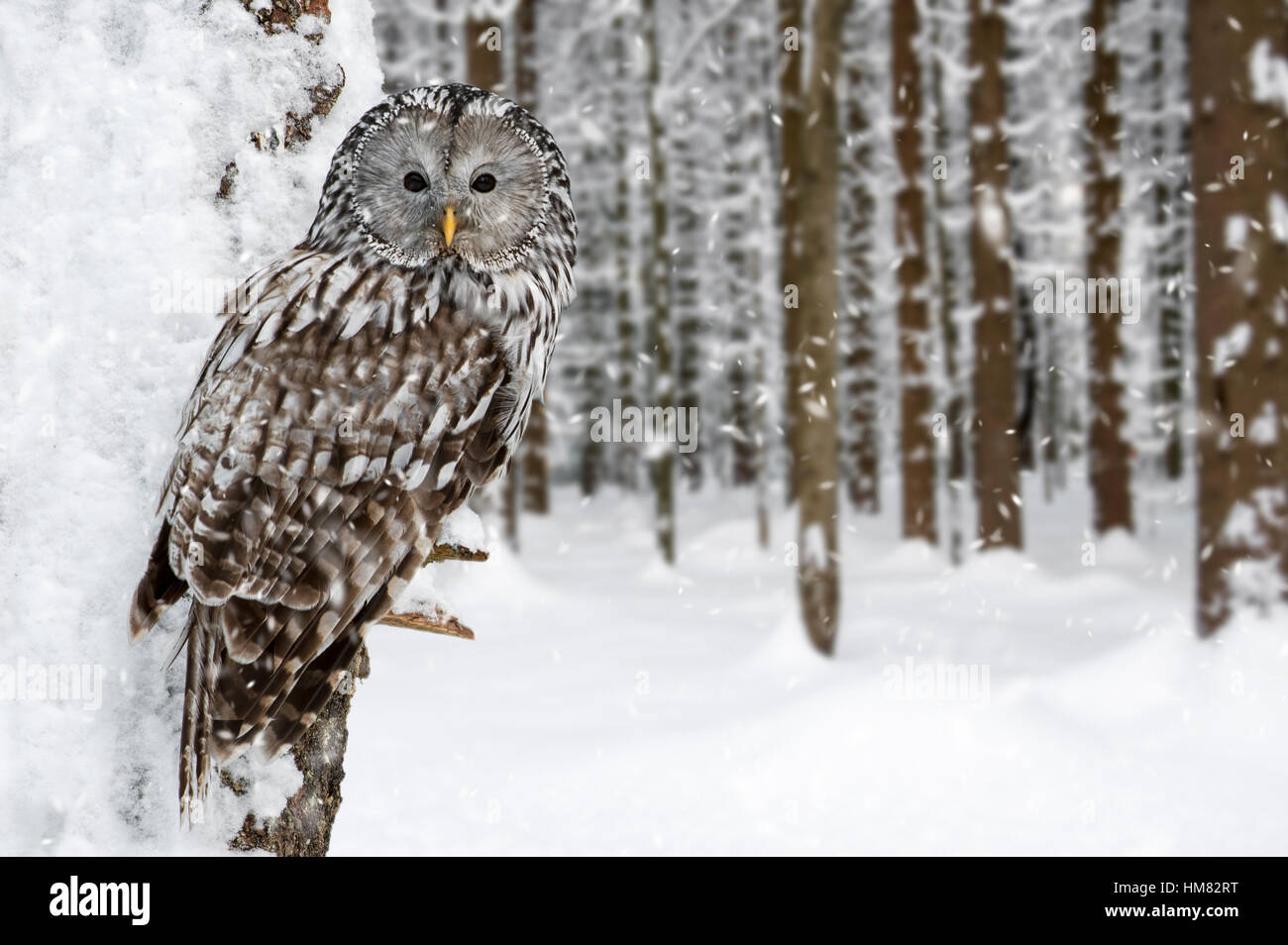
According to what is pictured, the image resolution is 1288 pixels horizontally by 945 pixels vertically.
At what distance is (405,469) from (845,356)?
1835 cm

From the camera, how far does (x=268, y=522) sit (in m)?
2.17

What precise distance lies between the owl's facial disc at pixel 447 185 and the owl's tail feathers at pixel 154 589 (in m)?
0.86

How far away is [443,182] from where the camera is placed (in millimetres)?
2232

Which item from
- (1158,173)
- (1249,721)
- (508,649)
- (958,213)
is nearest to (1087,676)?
(1249,721)

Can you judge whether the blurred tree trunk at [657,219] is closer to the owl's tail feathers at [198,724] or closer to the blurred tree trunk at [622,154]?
the blurred tree trunk at [622,154]

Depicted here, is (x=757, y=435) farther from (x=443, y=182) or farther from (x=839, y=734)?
(x=443, y=182)

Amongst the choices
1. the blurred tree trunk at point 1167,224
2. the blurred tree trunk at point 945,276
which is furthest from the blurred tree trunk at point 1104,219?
the blurred tree trunk at point 1167,224

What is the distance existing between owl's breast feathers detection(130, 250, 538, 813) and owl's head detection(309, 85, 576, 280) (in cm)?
8

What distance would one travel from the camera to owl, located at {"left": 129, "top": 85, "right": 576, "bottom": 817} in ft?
7.11

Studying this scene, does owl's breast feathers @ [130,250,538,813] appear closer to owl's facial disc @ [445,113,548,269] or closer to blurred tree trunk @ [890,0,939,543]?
owl's facial disc @ [445,113,548,269]

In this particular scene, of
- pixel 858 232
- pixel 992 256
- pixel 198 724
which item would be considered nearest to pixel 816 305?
pixel 992 256

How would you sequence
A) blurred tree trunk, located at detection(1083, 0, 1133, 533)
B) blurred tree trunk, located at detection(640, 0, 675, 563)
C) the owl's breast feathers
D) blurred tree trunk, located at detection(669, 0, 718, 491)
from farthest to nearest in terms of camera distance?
blurred tree trunk, located at detection(669, 0, 718, 491)
blurred tree trunk, located at detection(640, 0, 675, 563)
blurred tree trunk, located at detection(1083, 0, 1133, 533)
the owl's breast feathers

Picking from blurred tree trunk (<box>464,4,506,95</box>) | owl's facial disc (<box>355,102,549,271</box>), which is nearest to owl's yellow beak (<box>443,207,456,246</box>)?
owl's facial disc (<box>355,102,549,271</box>)
